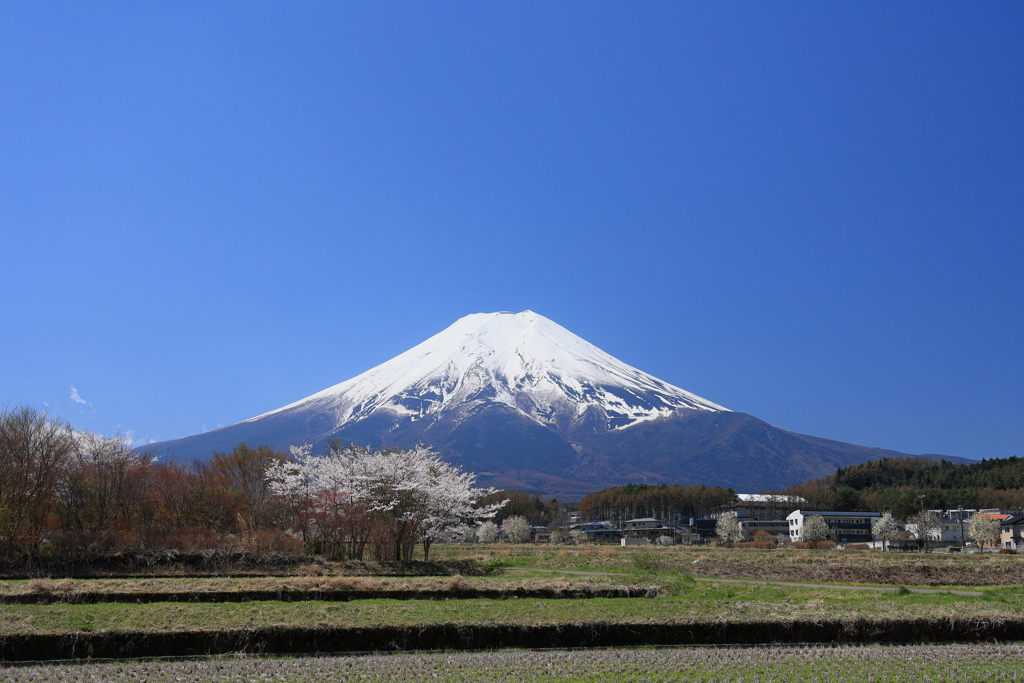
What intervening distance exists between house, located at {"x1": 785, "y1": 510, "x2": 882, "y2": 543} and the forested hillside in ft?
13.5

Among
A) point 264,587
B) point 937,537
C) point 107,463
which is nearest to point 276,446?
point 937,537

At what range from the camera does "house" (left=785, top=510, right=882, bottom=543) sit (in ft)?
301

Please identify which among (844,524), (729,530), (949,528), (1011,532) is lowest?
(844,524)

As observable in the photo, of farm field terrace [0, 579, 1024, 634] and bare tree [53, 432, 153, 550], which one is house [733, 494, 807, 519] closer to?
bare tree [53, 432, 153, 550]

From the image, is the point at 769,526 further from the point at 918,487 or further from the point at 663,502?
the point at 918,487

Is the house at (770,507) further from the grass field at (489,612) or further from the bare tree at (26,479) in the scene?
the bare tree at (26,479)

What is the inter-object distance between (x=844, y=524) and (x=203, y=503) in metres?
90.9

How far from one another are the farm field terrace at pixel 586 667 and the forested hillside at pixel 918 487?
291ft

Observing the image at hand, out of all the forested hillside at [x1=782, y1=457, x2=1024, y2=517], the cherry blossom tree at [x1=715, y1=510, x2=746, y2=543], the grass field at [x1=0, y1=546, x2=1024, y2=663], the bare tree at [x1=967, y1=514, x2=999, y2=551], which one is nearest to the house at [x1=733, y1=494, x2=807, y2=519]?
the forested hillside at [x1=782, y1=457, x2=1024, y2=517]

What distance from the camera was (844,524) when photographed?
97.6 meters

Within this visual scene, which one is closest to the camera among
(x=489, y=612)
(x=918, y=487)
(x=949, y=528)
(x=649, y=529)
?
(x=489, y=612)

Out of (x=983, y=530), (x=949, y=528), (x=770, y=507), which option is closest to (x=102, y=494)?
(x=983, y=530)

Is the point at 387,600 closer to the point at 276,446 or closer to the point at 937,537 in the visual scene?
the point at 937,537

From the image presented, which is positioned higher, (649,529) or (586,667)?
(586,667)
